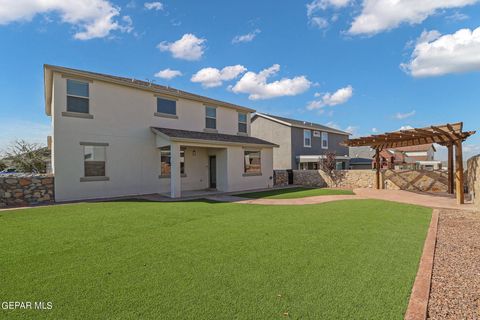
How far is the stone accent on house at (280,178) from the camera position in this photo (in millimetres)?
21750

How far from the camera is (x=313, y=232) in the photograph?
6750 mm

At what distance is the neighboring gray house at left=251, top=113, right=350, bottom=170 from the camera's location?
27.0 meters

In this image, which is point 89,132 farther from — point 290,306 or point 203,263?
point 290,306

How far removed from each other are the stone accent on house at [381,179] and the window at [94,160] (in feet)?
48.0

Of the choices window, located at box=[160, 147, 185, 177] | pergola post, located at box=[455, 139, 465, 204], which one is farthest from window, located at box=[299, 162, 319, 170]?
pergola post, located at box=[455, 139, 465, 204]

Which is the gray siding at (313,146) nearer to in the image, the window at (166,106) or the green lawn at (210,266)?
the window at (166,106)

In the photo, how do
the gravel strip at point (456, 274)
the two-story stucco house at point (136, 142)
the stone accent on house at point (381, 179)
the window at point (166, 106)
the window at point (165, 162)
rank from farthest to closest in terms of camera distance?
the stone accent on house at point (381, 179), the window at point (166, 106), the window at point (165, 162), the two-story stucco house at point (136, 142), the gravel strip at point (456, 274)

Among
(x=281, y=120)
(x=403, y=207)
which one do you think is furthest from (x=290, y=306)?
(x=281, y=120)

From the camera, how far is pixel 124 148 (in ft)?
47.3

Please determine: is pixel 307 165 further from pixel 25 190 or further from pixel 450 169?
pixel 25 190

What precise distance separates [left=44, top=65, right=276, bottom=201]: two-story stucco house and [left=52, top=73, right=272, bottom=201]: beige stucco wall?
0.03 metres

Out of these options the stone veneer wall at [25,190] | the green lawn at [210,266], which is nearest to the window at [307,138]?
the green lawn at [210,266]

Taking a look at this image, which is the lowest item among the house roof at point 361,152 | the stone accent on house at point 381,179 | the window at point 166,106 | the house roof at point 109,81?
the stone accent on house at point 381,179

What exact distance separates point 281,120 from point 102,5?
768 inches
